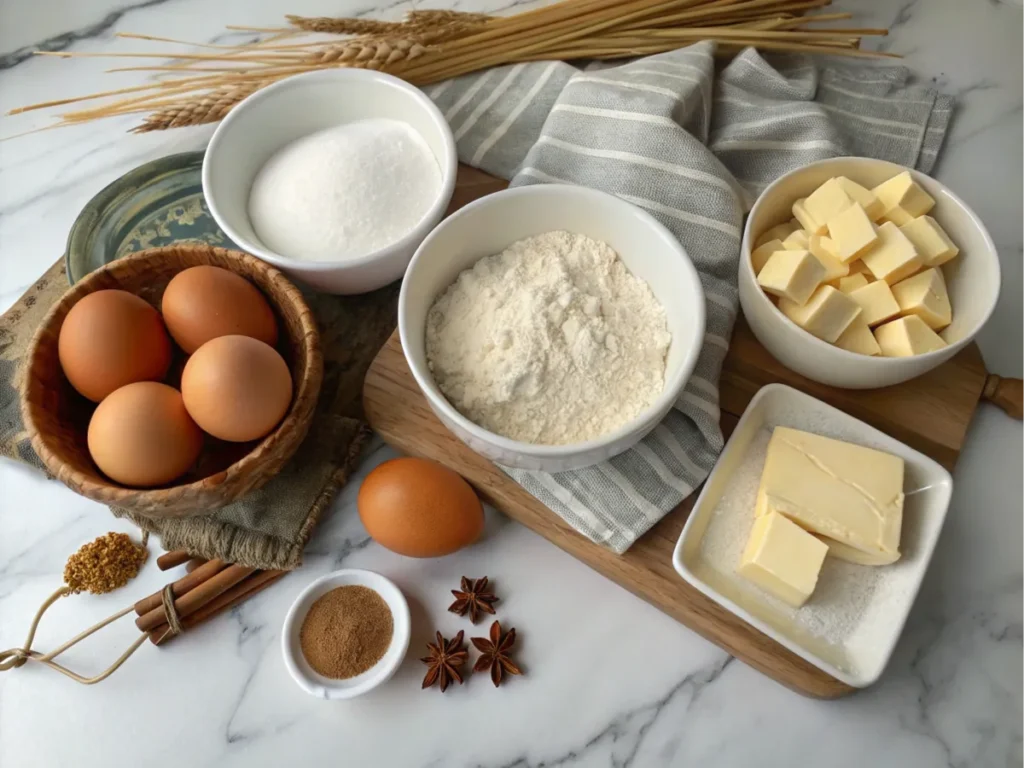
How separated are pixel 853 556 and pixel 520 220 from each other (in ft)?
1.97

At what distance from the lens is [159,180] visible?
1.19 m

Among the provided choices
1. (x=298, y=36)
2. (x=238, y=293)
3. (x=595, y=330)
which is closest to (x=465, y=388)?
(x=595, y=330)

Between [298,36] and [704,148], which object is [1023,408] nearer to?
[704,148]

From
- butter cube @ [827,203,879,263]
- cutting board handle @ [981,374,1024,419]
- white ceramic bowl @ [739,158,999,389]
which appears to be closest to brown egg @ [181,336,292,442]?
white ceramic bowl @ [739,158,999,389]

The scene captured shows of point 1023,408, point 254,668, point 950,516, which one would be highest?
point 1023,408

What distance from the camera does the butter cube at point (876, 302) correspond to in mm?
969

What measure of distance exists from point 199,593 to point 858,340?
910 millimetres

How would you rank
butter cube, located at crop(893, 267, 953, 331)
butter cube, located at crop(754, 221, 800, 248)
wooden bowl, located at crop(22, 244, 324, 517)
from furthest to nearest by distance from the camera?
butter cube, located at crop(754, 221, 800, 248), butter cube, located at crop(893, 267, 953, 331), wooden bowl, located at crop(22, 244, 324, 517)

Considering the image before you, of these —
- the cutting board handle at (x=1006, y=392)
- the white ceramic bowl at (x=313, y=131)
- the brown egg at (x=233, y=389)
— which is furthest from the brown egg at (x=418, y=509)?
the cutting board handle at (x=1006, y=392)

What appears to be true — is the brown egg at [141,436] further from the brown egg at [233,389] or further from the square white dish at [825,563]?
the square white dish at [825,563]

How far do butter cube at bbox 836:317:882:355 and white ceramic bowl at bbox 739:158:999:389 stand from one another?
3cm

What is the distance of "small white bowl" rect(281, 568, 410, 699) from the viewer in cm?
93

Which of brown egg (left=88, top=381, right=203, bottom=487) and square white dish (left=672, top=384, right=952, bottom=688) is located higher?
brown egg (left=88, top=381, right=203, bottom=487)

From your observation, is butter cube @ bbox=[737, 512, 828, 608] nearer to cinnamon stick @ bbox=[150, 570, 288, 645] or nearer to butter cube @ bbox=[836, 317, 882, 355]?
butter cube @ bbox=[836, 317, 882, 355]
